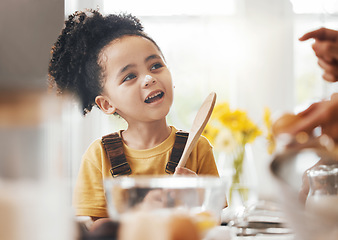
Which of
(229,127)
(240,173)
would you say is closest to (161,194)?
(229,127)

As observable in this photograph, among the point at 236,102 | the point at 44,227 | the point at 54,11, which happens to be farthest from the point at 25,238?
the point at 236,102

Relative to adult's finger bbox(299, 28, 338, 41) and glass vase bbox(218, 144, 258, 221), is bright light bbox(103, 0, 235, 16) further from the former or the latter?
adult's finger bbox(299, 28, 338, 41)

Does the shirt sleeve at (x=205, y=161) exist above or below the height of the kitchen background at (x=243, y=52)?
below

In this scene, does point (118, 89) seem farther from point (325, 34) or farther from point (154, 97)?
point (325, 34)

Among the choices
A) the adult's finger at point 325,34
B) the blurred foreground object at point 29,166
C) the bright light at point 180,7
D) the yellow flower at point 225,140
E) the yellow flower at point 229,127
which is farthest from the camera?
the bright light at point 180,7

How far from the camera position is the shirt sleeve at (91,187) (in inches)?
25.5

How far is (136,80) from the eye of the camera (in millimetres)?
667

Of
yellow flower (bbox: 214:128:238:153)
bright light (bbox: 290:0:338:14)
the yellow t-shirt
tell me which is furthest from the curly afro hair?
bright light (bbox: 290:0:338:14)

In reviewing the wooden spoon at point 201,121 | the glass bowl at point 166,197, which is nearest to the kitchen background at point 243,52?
the wooden spoon at point 201,121

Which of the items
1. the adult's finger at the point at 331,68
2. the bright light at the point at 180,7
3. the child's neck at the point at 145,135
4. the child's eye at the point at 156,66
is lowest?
the child's neck at the point at 145,135

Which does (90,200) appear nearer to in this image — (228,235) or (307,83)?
(228,235)

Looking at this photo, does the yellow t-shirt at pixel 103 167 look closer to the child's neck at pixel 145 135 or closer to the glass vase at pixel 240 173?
A: the child's neck at pixel 145 135

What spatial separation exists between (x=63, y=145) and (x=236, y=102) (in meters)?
1.49

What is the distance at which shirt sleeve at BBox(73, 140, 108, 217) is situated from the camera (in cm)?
65
